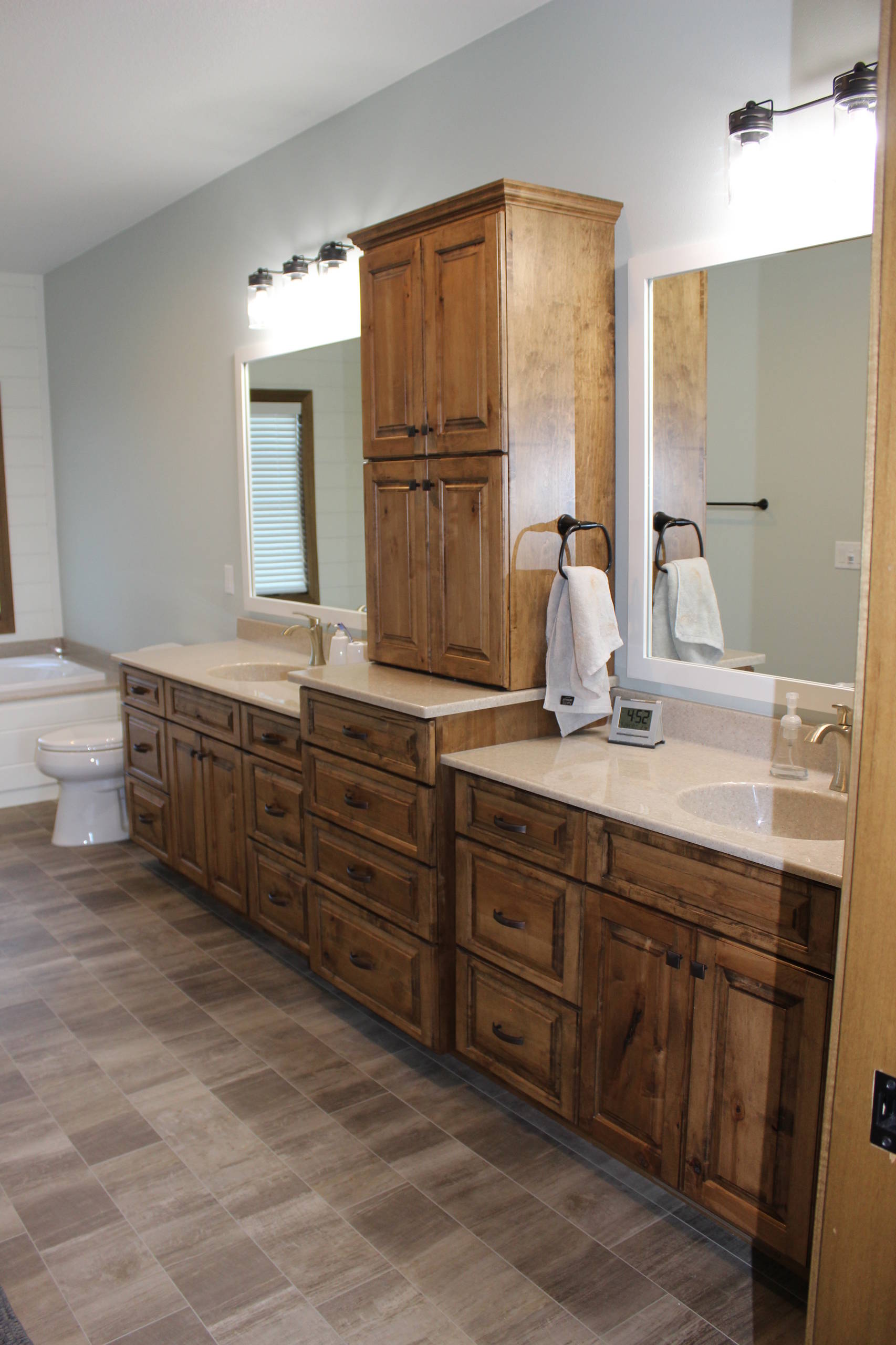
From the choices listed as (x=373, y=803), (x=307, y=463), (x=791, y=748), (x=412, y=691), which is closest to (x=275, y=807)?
(x=373, y=803)

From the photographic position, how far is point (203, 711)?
352cm

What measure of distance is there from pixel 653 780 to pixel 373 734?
732 millimetres

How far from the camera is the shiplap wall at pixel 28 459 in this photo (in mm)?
5992

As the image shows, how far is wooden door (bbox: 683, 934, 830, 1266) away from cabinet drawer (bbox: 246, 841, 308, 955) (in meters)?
1.43

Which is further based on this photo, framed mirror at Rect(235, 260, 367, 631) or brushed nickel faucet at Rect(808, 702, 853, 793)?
framed mirror at Rect(235, 260, 367, 631)

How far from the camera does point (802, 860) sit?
1.72 metres

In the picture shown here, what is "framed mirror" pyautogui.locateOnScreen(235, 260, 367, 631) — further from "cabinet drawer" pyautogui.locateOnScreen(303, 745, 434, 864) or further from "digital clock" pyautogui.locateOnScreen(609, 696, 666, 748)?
"digital clock" pyautogui.locateOnScreen(609, 696, 666, 748)

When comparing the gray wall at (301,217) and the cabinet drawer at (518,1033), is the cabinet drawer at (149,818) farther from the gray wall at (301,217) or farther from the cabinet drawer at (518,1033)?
the cabinet drawer at (518,1033)

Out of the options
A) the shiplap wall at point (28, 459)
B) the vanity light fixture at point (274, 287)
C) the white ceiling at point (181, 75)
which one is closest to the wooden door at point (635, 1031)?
the white ceiling at point (181, 75)

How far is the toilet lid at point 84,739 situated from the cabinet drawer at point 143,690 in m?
0.30

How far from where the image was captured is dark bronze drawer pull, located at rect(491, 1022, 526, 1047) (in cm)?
234

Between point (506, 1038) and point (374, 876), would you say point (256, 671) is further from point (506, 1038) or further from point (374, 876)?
point (506, 1038)

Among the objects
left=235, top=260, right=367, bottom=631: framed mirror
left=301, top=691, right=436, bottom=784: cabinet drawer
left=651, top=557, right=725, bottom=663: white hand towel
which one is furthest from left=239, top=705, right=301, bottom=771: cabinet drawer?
left=651, top=557, right=725, bottom=663: white hand towel

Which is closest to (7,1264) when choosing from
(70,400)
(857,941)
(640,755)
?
(640,755)
